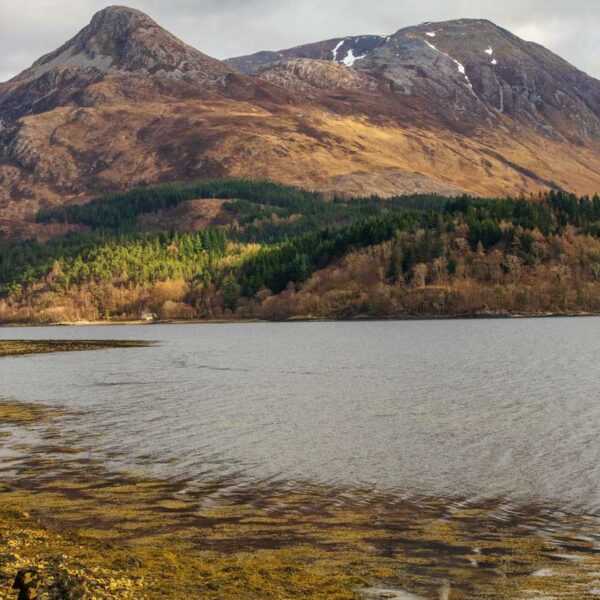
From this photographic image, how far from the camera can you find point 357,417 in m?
65.0

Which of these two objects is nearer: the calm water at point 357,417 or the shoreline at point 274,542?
the shoreline at point 274,542

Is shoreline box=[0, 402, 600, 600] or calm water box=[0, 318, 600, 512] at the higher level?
shoreline box=[0, 402, 600, 600]

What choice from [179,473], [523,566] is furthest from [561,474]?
[179,473]

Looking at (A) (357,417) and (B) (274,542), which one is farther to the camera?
(A) (357,417)

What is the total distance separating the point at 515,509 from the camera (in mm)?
34812

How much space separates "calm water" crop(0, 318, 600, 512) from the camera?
42938 millimetres

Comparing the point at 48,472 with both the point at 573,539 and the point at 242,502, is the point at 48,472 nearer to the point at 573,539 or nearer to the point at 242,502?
the point at 242,502

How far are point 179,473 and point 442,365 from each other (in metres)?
77.5

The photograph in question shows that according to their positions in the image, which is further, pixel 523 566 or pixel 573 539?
pixel 573 539

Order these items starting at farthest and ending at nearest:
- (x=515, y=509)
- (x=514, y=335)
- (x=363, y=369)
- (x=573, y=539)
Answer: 1. (x=514, y=335)
2. (x=363, y=369)
3. (x=515, y=509)
4. (x=573, y=539)

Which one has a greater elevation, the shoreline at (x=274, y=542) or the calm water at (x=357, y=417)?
the shoreline at (x=274, y=542)

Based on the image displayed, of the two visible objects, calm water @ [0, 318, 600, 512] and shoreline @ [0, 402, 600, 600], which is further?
calm water @ [0, 318, 600, 512]

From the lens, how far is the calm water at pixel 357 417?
4294 centimetres

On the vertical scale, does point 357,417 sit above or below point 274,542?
below
